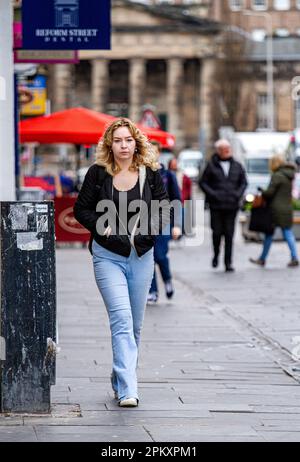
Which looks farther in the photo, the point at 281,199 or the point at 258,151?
the point at 258,151

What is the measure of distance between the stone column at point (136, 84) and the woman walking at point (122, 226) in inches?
4407

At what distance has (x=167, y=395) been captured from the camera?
9094mm

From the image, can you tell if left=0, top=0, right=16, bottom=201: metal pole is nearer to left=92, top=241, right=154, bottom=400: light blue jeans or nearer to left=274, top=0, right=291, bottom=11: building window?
left=92, top=241, right=154, bottom=400: light blue jeans

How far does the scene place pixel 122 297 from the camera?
28.7 ft

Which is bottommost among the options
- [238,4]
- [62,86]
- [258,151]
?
[258,151]

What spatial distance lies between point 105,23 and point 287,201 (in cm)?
959

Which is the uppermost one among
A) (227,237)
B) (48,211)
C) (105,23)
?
(105,23)

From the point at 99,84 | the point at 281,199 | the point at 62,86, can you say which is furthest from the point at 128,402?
the point at 99,84

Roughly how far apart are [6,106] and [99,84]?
11375 cm

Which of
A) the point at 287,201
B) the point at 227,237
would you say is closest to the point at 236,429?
the point at 227,237

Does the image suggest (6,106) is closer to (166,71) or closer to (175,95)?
(175,95)

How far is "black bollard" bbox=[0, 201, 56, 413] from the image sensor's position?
829cm

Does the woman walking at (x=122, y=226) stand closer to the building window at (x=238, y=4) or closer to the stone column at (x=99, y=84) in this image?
the stone column at (x=99, y=84)
